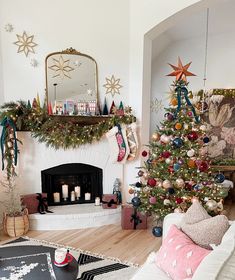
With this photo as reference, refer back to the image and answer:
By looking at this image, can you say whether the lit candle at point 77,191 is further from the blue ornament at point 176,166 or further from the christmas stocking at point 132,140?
the blue ornament at point 176,166

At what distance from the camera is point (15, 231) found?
127 inches

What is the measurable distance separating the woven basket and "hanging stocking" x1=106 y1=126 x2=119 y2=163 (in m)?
1.49

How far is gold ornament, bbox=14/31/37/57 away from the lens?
3.44 meters

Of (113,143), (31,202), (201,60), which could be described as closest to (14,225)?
(31,202)

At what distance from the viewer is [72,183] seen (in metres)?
4.00

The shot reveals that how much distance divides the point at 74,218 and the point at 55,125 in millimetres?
1343

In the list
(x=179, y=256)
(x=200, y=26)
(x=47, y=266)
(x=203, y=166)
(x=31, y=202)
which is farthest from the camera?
(x=200, y=26)

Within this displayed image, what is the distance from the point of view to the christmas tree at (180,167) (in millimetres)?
2926

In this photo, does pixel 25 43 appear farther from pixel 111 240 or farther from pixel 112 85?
pixel 111 240

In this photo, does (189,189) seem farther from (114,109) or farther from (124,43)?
(124,43)

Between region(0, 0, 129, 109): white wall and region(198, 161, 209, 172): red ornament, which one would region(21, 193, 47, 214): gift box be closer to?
region(0, 0, 129, 109): white wall

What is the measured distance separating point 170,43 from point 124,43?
1866 millimetres

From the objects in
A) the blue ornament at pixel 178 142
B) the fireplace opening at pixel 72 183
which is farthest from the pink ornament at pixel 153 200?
the fireplace opening at pixel 72 183

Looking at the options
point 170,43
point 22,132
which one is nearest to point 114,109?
point 22,132
